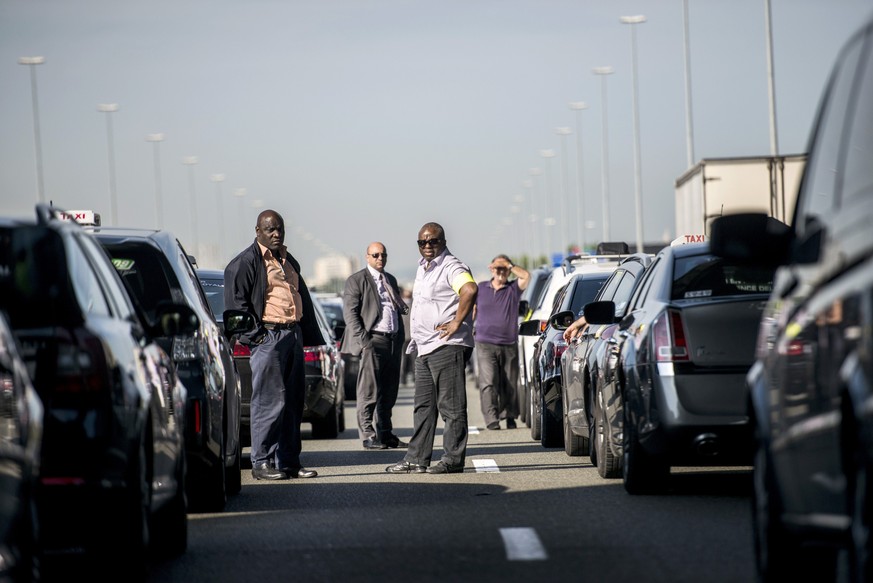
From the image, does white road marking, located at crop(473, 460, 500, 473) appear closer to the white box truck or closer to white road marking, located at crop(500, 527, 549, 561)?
white road marking, located at crop(500, 527, 549, 561)

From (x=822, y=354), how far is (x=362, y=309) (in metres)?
12.7

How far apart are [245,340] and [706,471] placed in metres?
3.56

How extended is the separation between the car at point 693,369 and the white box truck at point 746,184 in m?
13.6

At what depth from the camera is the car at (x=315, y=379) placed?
15.1m

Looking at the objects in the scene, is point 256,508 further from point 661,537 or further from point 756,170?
point 756,170

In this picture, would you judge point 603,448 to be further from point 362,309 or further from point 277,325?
point 362,309

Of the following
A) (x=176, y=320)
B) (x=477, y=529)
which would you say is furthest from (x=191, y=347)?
(x=477, y=529)

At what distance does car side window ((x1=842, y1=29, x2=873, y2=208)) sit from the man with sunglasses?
26.0ft

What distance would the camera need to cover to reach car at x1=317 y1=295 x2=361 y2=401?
2097cm

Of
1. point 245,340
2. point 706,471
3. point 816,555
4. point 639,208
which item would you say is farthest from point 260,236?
point 639,208

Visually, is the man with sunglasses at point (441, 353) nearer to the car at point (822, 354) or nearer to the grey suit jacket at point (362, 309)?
the grey suit jacket at point (362, 309)

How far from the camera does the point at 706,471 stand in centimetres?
1326

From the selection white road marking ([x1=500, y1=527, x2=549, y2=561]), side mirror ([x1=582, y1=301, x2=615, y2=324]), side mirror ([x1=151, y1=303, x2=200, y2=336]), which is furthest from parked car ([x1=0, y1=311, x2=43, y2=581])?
side mirror ([x1=582, y1=301, x2=615, y2=324])

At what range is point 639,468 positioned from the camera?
11164 millimetres
